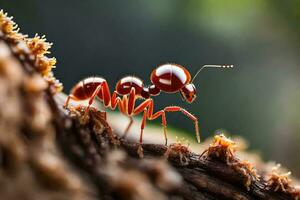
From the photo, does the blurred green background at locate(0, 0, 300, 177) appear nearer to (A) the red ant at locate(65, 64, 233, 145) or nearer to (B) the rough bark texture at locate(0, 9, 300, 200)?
(A) the red ant at locate(65, 64, 233, 145)

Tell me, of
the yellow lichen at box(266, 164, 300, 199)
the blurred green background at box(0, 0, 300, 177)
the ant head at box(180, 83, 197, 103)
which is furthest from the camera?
the blurred green background at box(0, 0, 300, 177)

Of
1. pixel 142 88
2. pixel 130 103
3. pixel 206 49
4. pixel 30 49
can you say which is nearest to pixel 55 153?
pixel 30 49

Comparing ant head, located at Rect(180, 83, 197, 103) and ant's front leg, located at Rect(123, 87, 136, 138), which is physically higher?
ant head, located at Rect(180, 83, 197, 103)

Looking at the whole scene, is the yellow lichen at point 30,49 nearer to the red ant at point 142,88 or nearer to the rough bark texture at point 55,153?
the rough bark texture at point 55,153

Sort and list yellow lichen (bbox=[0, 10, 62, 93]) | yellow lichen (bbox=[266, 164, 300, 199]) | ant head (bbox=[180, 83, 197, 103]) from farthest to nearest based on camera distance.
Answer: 1. ant head (bbox=[180, 83, 197, 103])
2. yellow lichen (bbox=[266, 164, 300, 199])
3. yellow lichen (bbox=[0, 10, 62, 93])

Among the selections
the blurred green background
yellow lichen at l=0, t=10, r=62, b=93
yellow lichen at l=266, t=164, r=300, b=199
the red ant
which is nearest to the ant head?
the red ant

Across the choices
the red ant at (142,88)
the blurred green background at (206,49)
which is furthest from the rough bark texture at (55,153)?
the blurred green background at (206,49)

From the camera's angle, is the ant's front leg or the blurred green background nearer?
the ant's front leg
